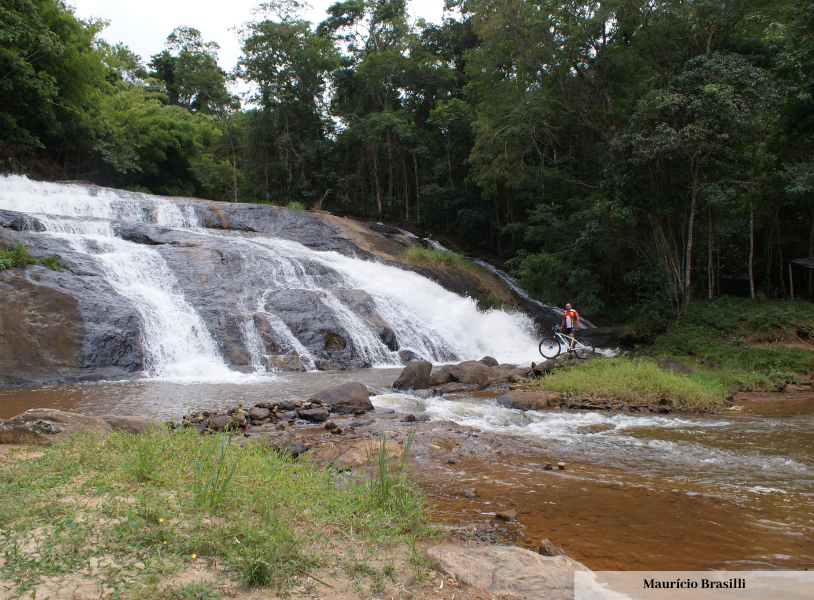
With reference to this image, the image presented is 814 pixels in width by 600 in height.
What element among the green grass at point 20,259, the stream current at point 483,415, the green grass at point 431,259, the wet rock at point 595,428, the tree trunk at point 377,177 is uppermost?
the tree trunk at point 377,177

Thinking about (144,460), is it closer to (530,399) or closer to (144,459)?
(144,459)

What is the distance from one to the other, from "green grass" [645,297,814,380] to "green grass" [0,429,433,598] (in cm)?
1115

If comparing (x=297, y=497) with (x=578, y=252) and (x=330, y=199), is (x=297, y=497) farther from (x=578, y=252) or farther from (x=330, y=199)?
(x=330, y=199)

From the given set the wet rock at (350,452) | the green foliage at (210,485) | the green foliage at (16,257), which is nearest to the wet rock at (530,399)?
the wet rock at (350,452)

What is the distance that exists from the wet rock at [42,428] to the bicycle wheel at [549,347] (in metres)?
11.5

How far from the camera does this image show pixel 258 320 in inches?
532

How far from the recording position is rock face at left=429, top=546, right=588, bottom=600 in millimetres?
2824

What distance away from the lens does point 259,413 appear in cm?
752

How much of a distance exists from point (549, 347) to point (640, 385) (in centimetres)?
552

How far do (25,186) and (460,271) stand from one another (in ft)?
50.7

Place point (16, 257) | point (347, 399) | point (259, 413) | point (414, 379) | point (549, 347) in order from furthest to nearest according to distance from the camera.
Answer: point (549, 347)
point (16, 257)
point (414, 379)
point (347, 399)
point (259, 413)

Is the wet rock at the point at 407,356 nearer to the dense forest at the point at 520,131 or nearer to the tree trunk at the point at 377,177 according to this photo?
the dense forest at the point at 520,131

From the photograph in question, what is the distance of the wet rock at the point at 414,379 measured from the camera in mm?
10367

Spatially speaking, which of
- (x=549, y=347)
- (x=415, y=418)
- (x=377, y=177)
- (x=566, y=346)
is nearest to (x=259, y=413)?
(x=415, y=418)
